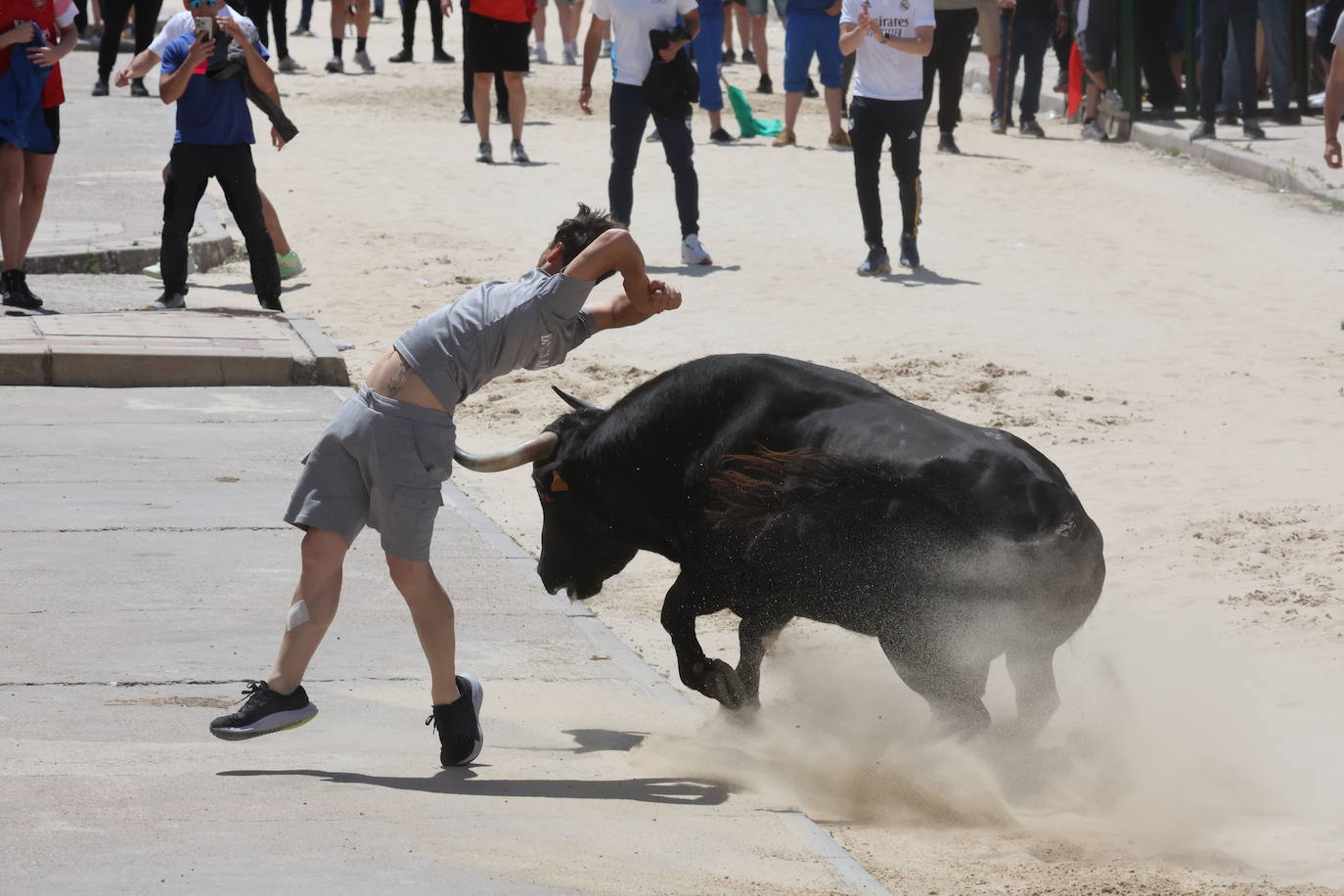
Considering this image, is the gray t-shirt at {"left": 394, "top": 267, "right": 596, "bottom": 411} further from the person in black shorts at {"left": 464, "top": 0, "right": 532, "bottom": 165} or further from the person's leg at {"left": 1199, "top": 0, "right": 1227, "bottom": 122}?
the person's leg at {"left": 1199, "top": 0, "right": 1227, "bottom": 122}

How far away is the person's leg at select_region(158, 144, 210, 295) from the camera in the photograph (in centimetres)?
1014

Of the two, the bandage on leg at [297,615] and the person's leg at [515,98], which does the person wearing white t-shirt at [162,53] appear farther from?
the bandage on leg at [297,615]

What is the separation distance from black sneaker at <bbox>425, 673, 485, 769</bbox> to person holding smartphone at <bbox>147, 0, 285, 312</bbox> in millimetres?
5972

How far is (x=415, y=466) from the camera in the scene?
15.3 ft

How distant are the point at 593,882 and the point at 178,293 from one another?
744 centimetres

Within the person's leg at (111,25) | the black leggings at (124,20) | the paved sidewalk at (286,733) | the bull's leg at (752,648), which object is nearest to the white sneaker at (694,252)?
the paved sidewalk at (286,733)

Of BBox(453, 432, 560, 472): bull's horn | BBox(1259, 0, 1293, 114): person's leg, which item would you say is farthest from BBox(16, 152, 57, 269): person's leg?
BBox(1259, 0, 1293, 114): person's leg

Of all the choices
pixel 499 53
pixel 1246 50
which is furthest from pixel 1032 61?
pixel 499 53

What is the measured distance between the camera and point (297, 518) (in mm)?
4676

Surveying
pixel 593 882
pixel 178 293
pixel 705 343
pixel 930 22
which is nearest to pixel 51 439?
pixel 178 293

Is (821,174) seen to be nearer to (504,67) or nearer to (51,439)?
(504,67)

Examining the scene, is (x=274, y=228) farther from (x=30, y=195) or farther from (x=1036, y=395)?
(x=1036, y=395)

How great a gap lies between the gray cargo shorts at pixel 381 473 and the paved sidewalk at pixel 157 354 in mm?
4776

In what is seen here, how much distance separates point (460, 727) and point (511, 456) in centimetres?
90
